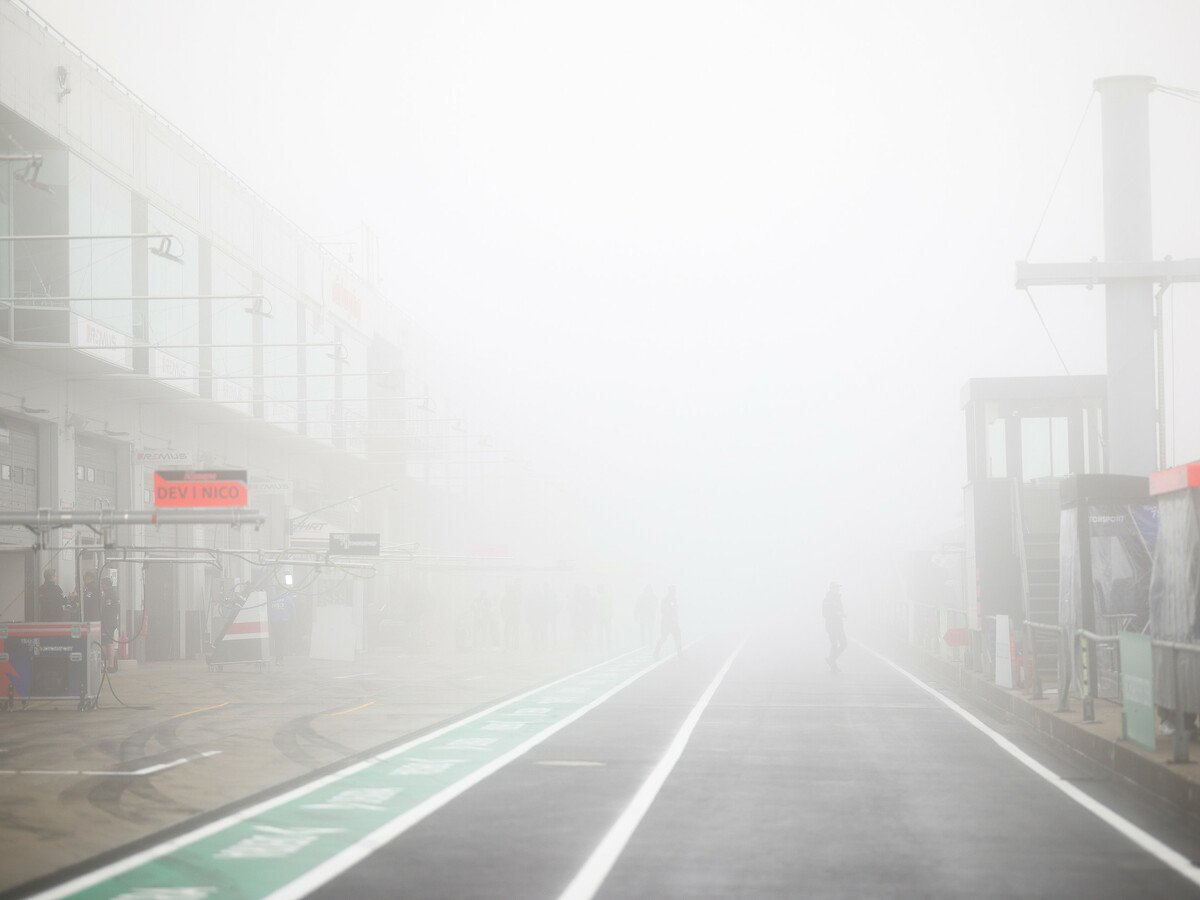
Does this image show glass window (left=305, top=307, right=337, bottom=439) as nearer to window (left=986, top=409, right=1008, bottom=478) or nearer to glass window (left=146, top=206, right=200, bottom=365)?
glass window (left=146, top=206, right=200, bottom=365)

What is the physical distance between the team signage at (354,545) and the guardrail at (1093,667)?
12765 millimetres

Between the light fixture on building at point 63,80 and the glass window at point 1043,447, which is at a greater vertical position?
the light fixture on building at point 63,80

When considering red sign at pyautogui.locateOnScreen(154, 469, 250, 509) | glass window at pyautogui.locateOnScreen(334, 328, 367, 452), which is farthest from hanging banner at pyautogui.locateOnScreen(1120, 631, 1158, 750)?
glass window at pyautogui.locateOnScreen(334, 328, 367, 452)

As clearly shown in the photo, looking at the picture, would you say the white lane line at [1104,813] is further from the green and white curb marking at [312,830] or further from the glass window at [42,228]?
the glass window at [42,228]

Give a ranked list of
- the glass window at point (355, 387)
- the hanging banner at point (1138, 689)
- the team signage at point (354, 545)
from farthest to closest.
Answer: the glass window at point (355, 387), the team signage at point (354, 545), the hanging banner at point (1138, 689)

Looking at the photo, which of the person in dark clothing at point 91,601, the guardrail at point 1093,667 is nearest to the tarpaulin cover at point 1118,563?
the guardrail at point 1093,667

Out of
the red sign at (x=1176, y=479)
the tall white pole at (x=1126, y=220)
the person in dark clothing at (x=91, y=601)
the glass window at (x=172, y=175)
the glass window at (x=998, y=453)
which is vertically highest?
the glass window at (x=172, y=175)

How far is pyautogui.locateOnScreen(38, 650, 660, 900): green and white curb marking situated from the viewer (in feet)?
27.0

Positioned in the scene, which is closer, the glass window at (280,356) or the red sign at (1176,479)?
the red sign at (1176,479)

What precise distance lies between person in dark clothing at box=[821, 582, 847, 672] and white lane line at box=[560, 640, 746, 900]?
14709mm

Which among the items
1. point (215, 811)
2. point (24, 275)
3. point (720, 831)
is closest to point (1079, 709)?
point (720, 831)

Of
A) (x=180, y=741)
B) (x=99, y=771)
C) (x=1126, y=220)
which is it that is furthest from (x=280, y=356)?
(x=99, y=771)

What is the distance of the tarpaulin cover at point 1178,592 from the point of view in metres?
12.0

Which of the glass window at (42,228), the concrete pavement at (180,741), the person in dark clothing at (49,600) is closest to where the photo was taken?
the concrete pavement at (180,741)
